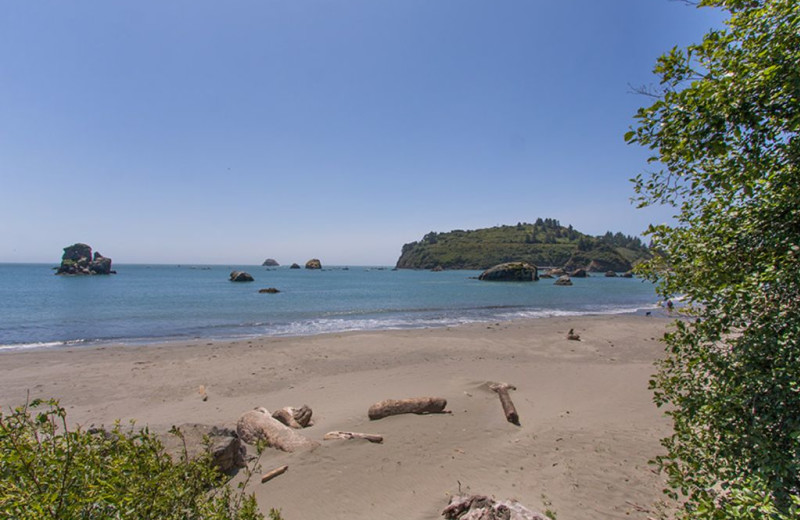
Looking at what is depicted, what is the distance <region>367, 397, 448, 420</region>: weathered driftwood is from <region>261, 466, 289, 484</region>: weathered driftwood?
3044 mm

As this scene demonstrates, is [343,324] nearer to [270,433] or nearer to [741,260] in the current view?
[270,433]

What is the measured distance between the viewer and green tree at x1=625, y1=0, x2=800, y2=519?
3201mm

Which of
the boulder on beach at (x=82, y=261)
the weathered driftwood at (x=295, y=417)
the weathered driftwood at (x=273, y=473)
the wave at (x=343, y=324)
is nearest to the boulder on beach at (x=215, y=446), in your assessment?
the weathered driftwood at (x=273, y=473)

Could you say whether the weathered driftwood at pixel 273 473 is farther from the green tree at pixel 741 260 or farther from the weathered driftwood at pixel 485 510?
the green tree at pixel 741 260

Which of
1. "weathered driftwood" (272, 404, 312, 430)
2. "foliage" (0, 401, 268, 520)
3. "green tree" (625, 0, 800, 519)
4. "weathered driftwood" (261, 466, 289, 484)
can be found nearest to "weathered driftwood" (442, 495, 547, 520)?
"green tree" (625, 0, 800, 519)

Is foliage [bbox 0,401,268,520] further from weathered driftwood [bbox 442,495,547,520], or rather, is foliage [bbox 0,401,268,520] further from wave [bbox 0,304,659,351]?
wave [bbox 0,304,659,351]

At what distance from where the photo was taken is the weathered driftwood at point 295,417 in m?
9.26

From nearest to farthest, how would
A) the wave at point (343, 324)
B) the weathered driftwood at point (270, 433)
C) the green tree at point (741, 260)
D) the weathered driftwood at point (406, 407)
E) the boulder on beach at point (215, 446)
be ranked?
the green tree at point (741, 260)
the boulder on beach at point (215, 446)
the weathered driftwood at point (270, 433)
the weathered driftwood at point (406, 407)
the wave at point (343, 324)

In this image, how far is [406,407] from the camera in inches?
384

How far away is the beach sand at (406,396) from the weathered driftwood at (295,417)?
1.01 ft

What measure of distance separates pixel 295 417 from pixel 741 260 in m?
9.70

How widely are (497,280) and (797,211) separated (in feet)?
338

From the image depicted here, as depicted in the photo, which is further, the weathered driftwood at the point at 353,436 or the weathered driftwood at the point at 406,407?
A: the weathered driftwood at the point at 406,407

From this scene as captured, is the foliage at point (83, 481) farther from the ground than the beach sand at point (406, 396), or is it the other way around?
the foliage at point (83, 481)
